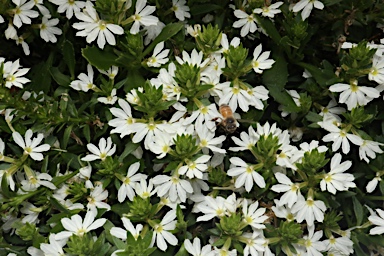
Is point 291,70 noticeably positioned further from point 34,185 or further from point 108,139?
point 34,185

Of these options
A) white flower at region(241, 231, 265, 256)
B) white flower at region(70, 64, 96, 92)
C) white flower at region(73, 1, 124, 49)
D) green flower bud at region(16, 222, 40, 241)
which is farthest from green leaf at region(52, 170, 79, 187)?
white flower at region(241, 231, 265, 256)

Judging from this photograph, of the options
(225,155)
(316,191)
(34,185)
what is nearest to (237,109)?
(225,155)

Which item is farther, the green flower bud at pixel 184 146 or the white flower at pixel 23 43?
the white flower at pixel 23 43

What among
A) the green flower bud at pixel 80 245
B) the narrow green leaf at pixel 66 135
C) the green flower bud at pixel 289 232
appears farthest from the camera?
the narrow green leaf at pixel 66 135

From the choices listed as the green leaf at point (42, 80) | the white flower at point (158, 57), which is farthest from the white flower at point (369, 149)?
the green leaf at point (42, 80)

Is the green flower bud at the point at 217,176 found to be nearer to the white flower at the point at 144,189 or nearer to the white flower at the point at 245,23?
the white flower at the point at 144,189

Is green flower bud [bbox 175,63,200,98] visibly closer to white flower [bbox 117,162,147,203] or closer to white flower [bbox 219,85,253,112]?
white flower [bbox 219,85,253,112]
